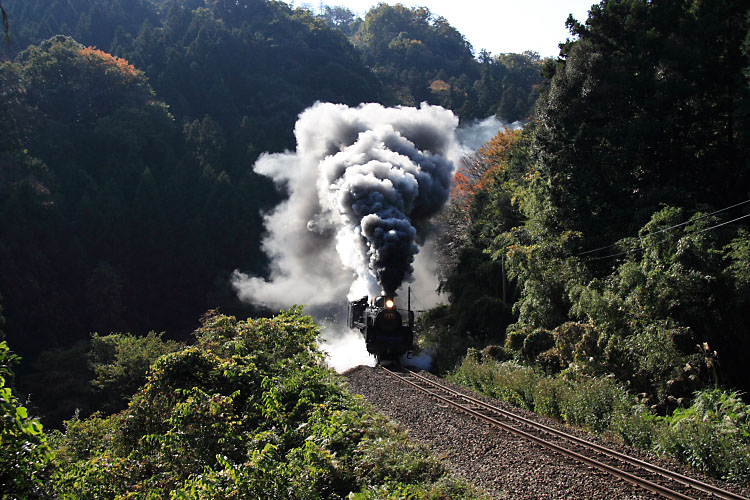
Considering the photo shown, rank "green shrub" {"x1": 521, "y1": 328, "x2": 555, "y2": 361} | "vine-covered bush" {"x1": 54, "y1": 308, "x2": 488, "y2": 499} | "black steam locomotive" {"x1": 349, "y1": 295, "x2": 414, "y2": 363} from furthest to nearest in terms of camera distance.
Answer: "black steam locomotive" {"x1": 349, "y1": 295, "x2": 414, "y2": 363}, "green shrub" {"x1": 521, "y1": 328, "x2": 555, "y2": 361}, "vine-covered bush" {"x1": 54, "y1": 308, "x2": 488, "y2": 499}

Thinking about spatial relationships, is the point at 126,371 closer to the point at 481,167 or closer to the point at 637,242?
the point at 637,242

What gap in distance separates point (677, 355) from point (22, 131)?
156ft

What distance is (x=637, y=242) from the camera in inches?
616

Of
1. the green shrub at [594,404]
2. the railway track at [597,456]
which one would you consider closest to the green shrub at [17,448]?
the railway track at [597,456]

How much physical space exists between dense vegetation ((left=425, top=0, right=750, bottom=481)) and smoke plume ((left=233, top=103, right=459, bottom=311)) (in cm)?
411

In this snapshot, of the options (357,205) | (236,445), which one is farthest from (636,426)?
(357,205)

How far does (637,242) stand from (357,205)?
9578 millimetres

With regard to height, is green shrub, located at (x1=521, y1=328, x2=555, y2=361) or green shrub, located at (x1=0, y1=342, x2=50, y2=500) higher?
green shrub, located at (x1=521, y1=328, x2=555, y2=361)

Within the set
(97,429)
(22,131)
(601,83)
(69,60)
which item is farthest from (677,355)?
(69,60)

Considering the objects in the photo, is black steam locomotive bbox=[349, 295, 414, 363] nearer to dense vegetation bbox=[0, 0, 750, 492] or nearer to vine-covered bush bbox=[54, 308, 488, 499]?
dense vegetation bbox=[0, 0, 750, 492]

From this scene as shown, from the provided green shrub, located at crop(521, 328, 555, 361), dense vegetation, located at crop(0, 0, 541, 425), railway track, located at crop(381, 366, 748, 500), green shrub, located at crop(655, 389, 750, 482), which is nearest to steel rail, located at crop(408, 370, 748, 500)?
railway track, located at crop(381, 366, 748, 500)

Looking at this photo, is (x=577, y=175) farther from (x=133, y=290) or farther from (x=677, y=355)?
(x=133, y=290)

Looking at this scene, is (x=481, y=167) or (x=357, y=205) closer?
(x=357, y=205)

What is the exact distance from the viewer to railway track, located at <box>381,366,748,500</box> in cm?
721
